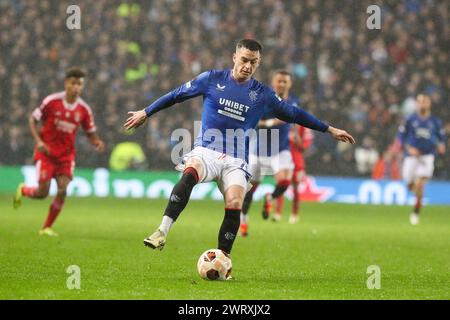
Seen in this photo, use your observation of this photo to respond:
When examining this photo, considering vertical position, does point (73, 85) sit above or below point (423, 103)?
below

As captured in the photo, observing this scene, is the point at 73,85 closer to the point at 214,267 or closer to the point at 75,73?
the point at 75,73

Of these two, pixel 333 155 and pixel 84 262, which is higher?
pixel 333 155

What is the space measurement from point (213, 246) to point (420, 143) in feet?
26.2

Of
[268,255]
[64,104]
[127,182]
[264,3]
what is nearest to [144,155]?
[127,182]

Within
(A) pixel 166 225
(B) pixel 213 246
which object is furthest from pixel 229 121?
(B) pixel 213 246

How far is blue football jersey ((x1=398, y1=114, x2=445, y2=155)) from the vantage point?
736 inches

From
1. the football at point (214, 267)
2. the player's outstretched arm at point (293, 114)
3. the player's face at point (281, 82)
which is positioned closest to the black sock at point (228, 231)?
the football at point (214, 267)

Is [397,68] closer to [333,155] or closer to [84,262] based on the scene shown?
[333,155]

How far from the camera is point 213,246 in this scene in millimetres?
12219

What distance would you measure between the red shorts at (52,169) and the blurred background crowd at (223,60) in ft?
33.3

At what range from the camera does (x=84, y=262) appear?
32.4 ft

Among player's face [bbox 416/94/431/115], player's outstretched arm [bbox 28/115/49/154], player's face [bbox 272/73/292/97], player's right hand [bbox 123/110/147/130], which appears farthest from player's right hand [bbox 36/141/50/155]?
player's face [bbox 416/94/431/115]

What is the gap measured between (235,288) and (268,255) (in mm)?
3277

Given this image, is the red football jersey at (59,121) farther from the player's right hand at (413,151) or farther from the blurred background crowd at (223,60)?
the blurred background crowd at (223,60)
